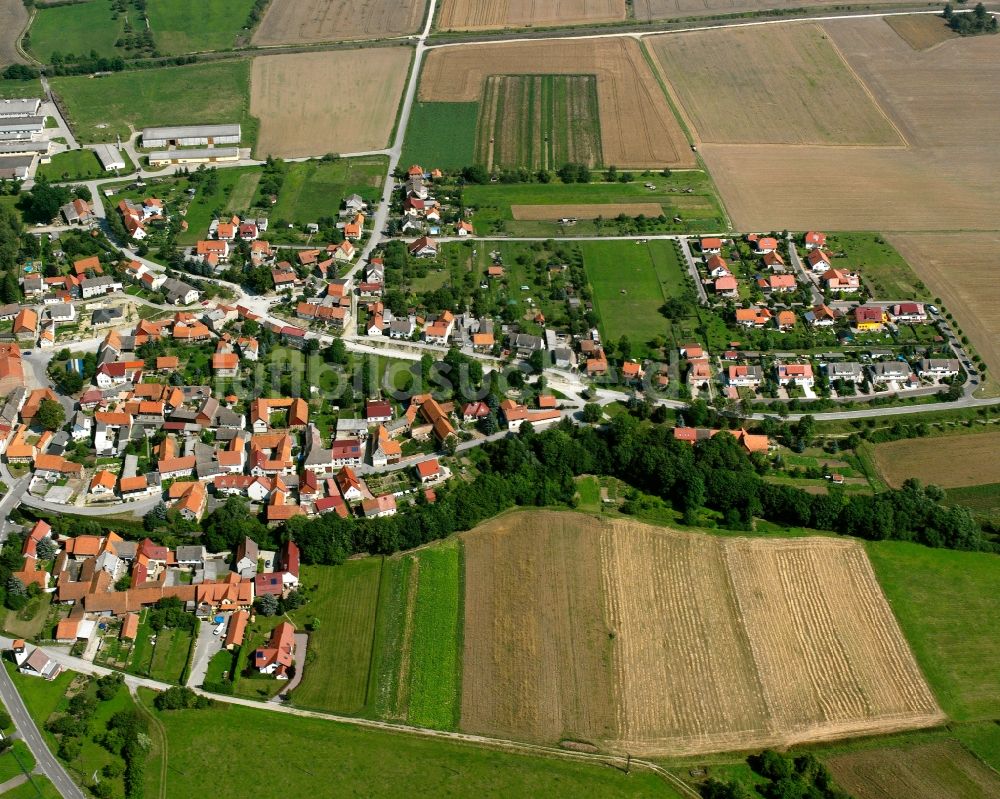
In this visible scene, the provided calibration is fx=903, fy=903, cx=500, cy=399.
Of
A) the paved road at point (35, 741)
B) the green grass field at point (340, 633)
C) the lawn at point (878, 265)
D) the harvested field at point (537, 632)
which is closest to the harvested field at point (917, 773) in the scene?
the harvested field at point (537, 632)

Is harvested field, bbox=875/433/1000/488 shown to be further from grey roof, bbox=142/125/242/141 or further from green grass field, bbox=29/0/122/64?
green grass field, bbox=29/0/122/64

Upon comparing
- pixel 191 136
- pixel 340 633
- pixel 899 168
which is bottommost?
pixel 340 633

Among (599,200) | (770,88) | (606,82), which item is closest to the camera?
(599,200)

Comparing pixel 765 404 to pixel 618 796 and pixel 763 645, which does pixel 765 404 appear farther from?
pixel 618 796

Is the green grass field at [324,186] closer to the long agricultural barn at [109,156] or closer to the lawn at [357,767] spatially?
the long agricultural barn at [109,156]

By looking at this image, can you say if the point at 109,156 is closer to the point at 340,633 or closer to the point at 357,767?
the point at 340,633

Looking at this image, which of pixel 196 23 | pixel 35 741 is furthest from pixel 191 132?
pixel 35 741

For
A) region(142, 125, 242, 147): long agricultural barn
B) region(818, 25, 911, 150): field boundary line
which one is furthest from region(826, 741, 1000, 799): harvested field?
region(142, 125, 242, 147): long agricultural barn
